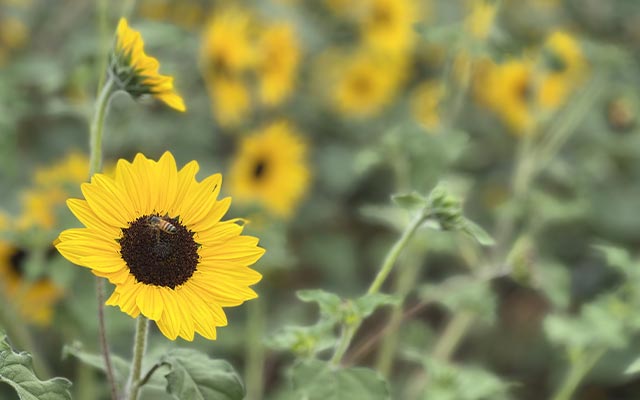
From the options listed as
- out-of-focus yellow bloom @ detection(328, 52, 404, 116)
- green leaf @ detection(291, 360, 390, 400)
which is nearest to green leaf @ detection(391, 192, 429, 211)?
green leaf @ detection(291, 360, 390, 400)

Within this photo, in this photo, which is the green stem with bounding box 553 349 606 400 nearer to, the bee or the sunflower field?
the sunflower field

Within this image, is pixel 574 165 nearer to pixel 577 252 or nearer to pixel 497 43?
pixel 577 252

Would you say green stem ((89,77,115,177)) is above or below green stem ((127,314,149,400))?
above

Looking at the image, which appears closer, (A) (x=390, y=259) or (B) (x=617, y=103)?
(A) (x=390, y=259)

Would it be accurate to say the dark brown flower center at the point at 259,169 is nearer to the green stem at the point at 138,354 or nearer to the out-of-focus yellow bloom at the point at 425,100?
the out-of-focus yellow bloom at the point at 425,100

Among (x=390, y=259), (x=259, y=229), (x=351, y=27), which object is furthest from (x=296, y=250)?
(x=390, y=259)

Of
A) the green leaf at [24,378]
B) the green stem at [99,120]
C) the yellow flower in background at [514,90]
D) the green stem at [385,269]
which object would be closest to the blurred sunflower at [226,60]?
the yellow flower in background at [514,90]

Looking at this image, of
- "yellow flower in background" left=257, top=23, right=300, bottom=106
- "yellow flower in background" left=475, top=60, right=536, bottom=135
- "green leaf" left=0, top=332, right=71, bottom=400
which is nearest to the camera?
"green leaf" left=0, top=332, right=71, bottom=400
